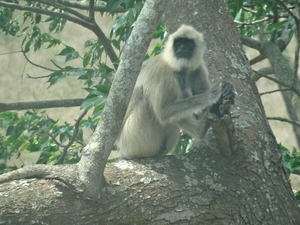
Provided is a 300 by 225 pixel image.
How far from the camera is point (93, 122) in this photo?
15.7 feet

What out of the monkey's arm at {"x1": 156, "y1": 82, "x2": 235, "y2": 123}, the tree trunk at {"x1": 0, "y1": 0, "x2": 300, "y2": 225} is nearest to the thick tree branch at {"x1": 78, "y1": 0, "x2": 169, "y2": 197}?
the tree trunk at {"x1": 0, "y1": 0, "x2": 300, "y2": 225}

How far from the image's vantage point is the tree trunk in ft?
8.43

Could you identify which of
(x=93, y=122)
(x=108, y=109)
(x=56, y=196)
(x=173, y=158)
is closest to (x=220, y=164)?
(x=173, y=158)

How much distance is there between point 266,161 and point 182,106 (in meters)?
0.88

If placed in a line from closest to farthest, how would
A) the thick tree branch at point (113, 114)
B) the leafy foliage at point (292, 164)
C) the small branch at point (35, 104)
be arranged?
the thick tree branch at point (113, 114)
the leafy foliage at point (292, 164)
the small branch at point (35, 104)

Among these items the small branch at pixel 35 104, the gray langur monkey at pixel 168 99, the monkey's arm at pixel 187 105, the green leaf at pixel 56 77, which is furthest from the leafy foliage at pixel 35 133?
the monkey's arm at pixel 187 105

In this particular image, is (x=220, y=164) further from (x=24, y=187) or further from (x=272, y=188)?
(x=24, y=187)

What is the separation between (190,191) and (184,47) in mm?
1715

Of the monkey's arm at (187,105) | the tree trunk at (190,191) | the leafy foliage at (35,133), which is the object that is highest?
the monkey's arm at (187,105)

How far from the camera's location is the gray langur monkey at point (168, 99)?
150 inches

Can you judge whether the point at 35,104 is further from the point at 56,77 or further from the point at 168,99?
the point at 168,99

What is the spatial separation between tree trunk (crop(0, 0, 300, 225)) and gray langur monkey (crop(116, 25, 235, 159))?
1.24ft

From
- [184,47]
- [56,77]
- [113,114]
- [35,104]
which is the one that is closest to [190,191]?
[113,114]

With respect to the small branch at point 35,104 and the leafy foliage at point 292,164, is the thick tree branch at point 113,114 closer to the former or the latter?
the leafy foliage at point 292,164
